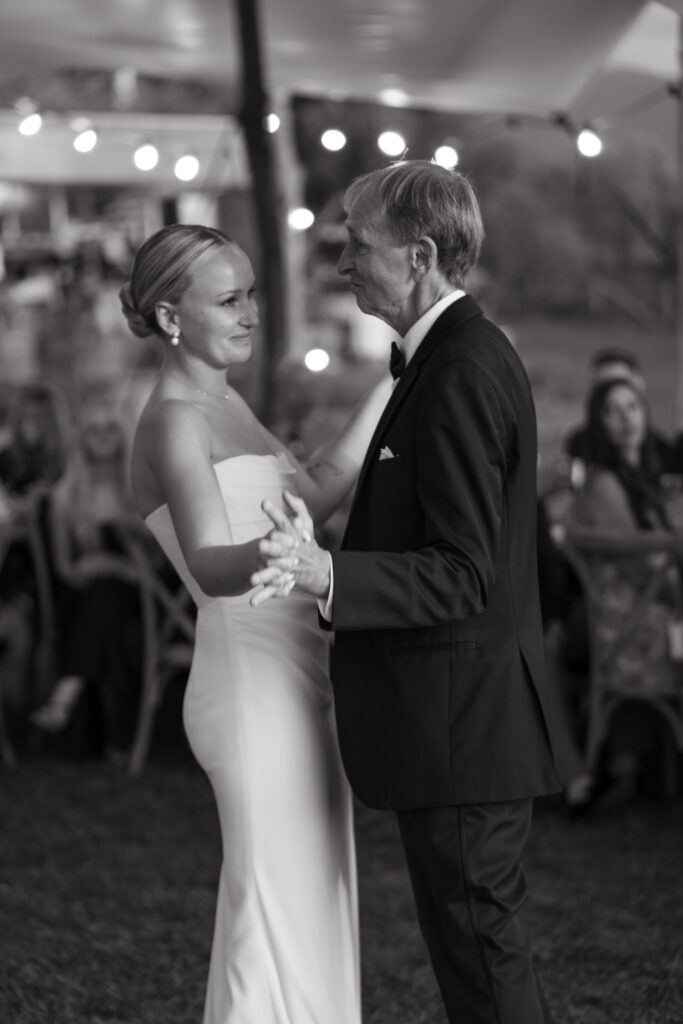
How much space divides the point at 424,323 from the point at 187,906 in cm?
234

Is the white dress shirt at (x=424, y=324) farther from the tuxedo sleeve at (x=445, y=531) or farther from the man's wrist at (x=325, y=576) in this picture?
the man's wrist at (x=325, y=576)

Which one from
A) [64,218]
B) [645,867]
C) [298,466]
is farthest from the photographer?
[64,218]

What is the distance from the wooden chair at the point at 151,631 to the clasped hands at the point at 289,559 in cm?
323

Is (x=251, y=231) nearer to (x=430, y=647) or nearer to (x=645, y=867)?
(x=645, y=867)

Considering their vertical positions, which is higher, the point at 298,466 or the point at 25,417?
the point at 25,417

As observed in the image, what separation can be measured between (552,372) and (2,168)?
6.83m

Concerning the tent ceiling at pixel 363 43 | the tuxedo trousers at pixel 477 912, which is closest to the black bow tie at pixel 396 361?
the tuxedo trousers at pixel 477 912

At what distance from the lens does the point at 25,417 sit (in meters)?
6.33

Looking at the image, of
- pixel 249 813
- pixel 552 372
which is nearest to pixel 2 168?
pixel 552 372

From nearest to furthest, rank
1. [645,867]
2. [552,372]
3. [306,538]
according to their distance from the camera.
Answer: [306,538], [645,867], [552,372]

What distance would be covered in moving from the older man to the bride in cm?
29

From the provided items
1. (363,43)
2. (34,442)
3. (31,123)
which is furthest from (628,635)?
(363,43)

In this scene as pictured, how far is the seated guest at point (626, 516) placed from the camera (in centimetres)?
474

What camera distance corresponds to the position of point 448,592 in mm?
2037
